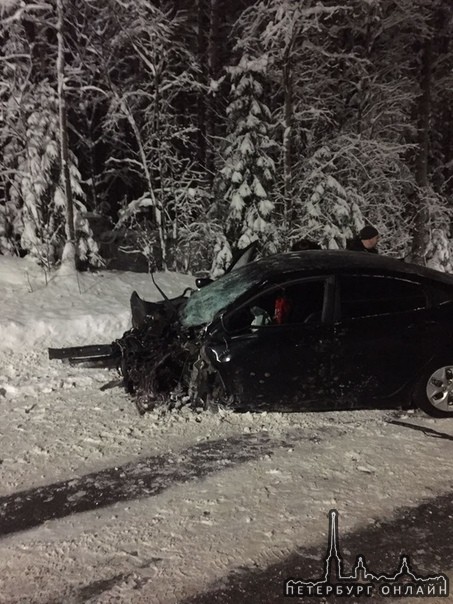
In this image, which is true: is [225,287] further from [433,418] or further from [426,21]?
[426,21]

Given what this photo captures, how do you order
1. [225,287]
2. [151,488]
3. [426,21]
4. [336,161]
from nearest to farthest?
1. [151,488]
2. [225,287]
3. [336,161]
4. [426,21]

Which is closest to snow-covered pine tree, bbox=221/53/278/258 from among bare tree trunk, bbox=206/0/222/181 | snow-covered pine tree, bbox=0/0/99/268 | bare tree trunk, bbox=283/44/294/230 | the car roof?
bare tree trunk, bbox=283/44/294/230

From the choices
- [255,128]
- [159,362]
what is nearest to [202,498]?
[159,362]

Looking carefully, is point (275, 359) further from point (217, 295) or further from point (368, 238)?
point (368, 238)

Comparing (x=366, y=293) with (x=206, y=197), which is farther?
(x=206, y=197)

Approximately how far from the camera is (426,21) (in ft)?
53.5

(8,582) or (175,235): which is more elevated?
(175,235)

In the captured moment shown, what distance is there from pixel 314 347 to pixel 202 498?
5.76ft

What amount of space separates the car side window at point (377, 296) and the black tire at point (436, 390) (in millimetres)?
623

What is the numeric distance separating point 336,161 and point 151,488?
43.6 feet

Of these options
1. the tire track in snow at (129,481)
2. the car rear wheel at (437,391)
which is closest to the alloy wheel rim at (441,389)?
the car rear wheel at (437,391)

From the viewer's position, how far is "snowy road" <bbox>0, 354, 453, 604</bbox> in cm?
292

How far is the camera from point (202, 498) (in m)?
3.63

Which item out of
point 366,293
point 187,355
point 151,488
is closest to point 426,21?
point 366,293
